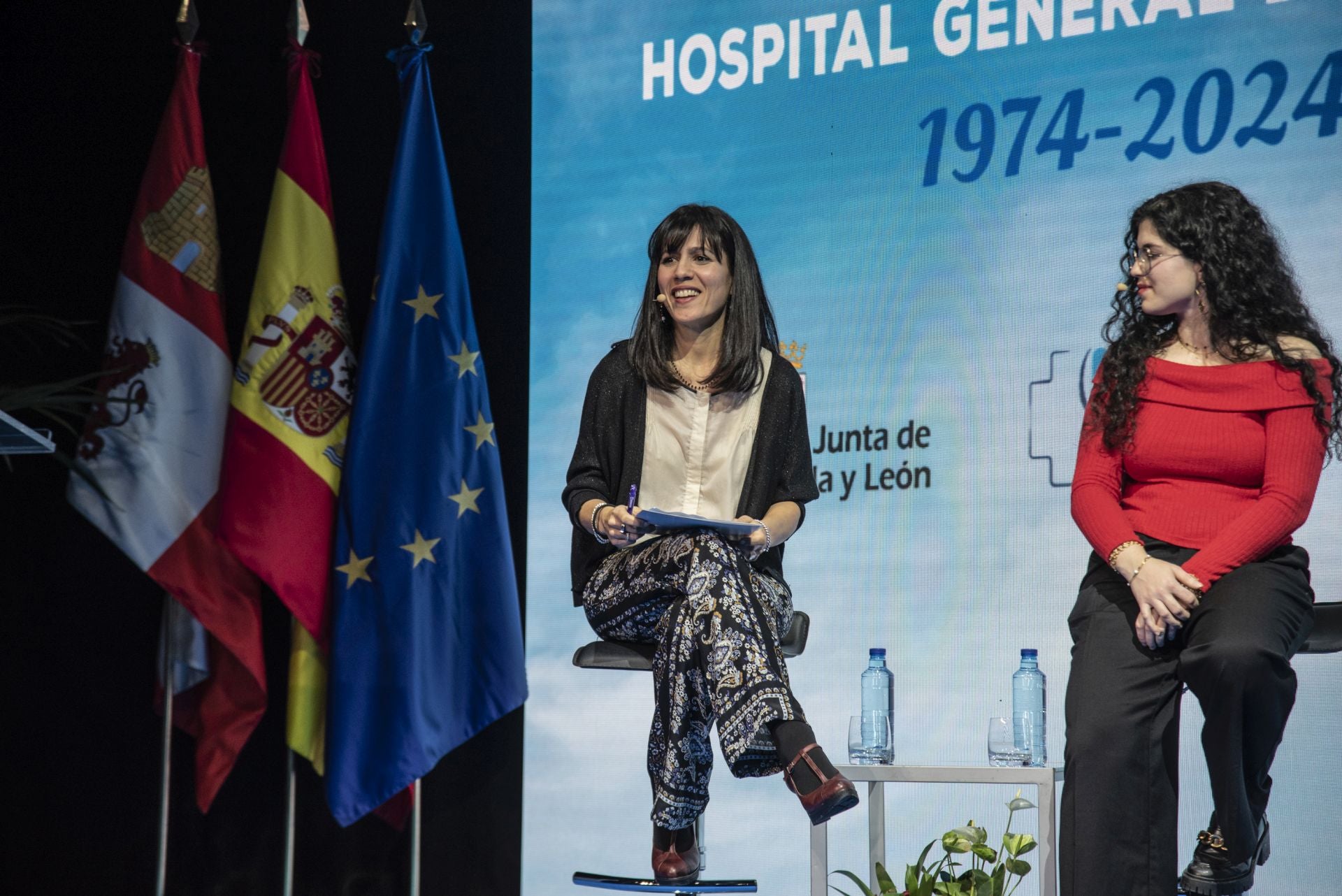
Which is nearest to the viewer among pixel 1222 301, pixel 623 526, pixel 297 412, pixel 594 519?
pixel 1222 301

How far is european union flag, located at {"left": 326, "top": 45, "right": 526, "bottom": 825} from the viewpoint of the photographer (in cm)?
340

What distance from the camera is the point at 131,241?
3646 millimetres

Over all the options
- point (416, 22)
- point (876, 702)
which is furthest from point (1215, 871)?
point (416, 22)

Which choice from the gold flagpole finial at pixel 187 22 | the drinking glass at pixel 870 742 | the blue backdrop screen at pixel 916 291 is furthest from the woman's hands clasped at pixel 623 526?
the gold flagpole finial at pixel 187 22

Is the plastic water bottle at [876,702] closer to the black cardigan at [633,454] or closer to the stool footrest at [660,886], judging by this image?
the black cardigan at [633,454]

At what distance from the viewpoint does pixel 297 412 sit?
3.55 m

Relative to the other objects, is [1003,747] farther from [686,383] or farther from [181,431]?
[181,431]

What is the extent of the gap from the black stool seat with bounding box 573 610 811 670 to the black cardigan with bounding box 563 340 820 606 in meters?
0.14

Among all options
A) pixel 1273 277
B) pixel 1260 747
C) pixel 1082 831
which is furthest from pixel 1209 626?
pixel 1273 277

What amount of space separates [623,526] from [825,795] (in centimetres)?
70

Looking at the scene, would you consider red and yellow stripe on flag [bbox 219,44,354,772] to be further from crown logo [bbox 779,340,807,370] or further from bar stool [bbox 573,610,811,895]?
crown logo [bbox 779,340,807,370]

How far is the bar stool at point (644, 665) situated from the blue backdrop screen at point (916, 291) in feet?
2.29

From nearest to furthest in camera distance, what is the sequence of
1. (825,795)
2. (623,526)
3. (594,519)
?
(825,795)
(623,526)
(594,519)

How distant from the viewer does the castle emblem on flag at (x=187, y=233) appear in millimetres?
3637
